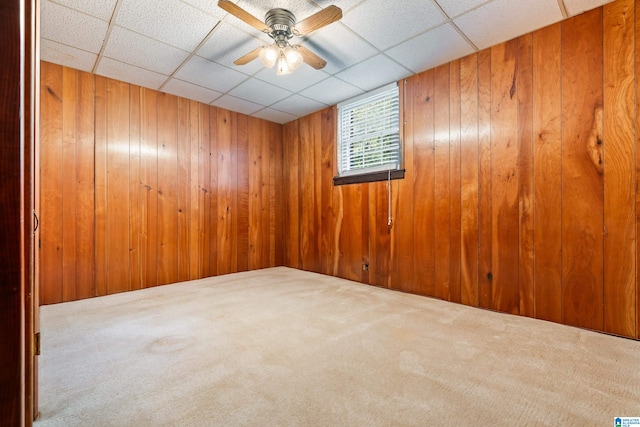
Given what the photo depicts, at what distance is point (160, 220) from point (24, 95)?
3164mm

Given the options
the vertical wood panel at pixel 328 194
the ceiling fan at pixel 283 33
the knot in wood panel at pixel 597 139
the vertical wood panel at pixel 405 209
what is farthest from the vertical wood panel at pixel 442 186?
the vertical wood panel at pixel 328 194

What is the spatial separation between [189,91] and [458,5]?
3.02 metres

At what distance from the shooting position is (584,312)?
7.14 feet

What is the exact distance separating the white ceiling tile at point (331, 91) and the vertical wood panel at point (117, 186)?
211cm

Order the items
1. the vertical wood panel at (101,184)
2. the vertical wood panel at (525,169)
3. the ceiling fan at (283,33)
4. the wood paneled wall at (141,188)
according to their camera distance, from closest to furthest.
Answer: the ceiling fan at (283,33), the vertical wood panel at (525,169), the wood paneled wall at (141,188), the vertical wood panel at (101,184)

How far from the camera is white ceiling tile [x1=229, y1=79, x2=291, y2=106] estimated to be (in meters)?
3.39

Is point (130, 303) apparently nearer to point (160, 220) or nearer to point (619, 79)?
point (160, 220)

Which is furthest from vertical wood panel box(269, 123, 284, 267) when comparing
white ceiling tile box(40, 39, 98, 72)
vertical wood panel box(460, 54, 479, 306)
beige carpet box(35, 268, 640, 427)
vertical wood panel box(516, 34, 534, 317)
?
vertical wood panel box(516, 34, 534, 317)

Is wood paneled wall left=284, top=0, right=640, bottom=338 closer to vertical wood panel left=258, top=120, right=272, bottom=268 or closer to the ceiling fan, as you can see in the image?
the ceiling fan

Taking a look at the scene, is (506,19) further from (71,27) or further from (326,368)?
(71,27)

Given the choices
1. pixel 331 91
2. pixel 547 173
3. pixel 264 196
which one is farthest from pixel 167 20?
pixel 547 173

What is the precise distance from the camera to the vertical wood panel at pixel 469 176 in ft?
8.98

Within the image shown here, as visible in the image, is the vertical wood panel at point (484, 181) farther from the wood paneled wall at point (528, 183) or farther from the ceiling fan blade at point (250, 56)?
the ceiling fan blade at point (250, 56)

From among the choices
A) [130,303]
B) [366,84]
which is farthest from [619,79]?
[130,303]
